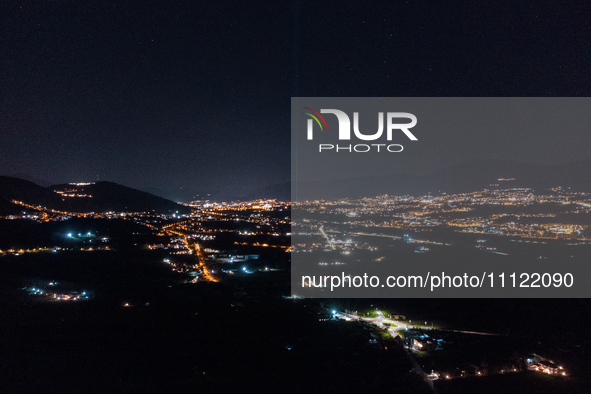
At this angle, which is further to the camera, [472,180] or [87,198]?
[87,198]

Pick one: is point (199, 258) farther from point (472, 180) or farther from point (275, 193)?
point (275, 193)

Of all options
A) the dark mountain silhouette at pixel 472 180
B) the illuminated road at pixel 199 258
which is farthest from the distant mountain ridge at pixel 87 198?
the dark mountain silhouette at pixel 472 180

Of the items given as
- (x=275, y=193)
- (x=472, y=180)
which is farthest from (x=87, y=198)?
(x=472, y=180)

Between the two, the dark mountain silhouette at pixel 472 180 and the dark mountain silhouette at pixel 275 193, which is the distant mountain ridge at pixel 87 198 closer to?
the dark mountain silhouette at pixel 275 193

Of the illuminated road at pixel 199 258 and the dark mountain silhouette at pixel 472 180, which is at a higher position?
the dark mountain silhouette at pixel 472 180

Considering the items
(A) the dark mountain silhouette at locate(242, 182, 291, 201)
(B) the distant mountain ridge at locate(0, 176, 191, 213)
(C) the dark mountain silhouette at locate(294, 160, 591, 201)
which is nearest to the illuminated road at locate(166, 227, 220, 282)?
(C) the dark mountain silhouette at locate(294, 160, 591, 201)

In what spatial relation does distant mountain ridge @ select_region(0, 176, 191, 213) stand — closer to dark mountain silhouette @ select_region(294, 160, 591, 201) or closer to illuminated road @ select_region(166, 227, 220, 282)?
illuminated road @ select_region(166, 227, 220, 282)

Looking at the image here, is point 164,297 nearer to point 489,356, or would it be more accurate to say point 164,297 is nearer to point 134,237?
point 489,356

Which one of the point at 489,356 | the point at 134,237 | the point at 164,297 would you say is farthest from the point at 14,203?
the point at 489,356
